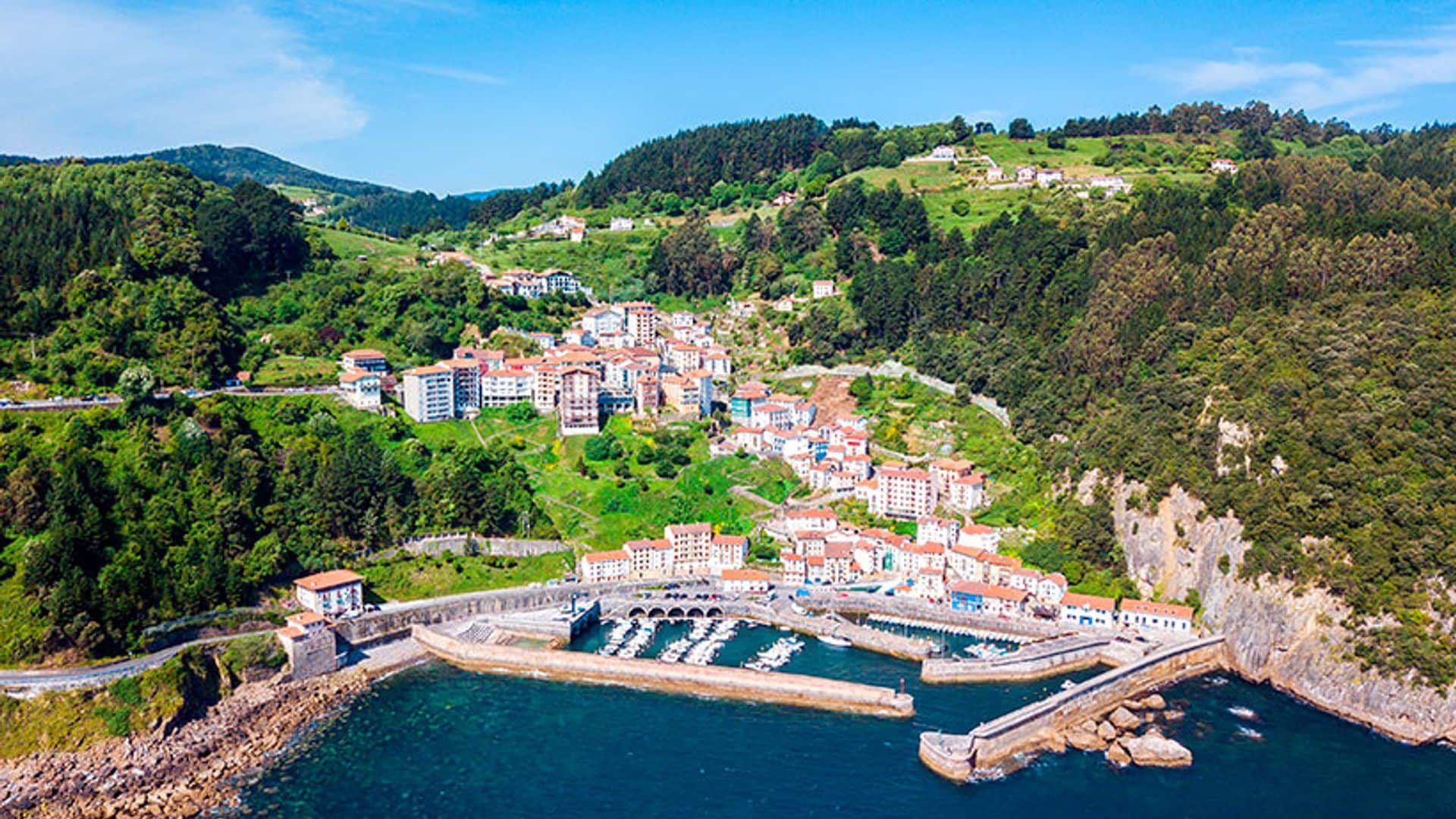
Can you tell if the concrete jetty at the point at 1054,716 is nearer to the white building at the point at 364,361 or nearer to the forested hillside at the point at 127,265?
the white building at the point at 364,361

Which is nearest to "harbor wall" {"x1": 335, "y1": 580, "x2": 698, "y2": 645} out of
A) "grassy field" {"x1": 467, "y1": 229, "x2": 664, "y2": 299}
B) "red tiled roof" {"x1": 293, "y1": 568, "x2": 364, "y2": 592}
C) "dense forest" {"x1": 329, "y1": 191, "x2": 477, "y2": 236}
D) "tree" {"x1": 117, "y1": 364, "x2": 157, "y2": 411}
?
"red tiled roof" {"x1": 293, "y1": 568, "x2": 364, "y2": 592}

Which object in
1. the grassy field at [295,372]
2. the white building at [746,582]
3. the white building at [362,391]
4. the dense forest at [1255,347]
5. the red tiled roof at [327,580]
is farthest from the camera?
the grassy field at [295,372]

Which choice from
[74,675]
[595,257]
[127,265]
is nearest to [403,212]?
[595,257]

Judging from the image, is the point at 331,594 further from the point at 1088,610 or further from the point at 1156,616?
the point at 1156,616

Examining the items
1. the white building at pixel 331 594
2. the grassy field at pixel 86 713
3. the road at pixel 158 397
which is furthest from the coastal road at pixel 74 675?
the road at pixel 158 397

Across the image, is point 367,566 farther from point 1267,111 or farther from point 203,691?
point 1267,111

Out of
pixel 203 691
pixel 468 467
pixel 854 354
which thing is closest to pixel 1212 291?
pixel 854 354

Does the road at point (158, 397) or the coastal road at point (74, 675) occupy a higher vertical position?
the road at point (158, 397)
